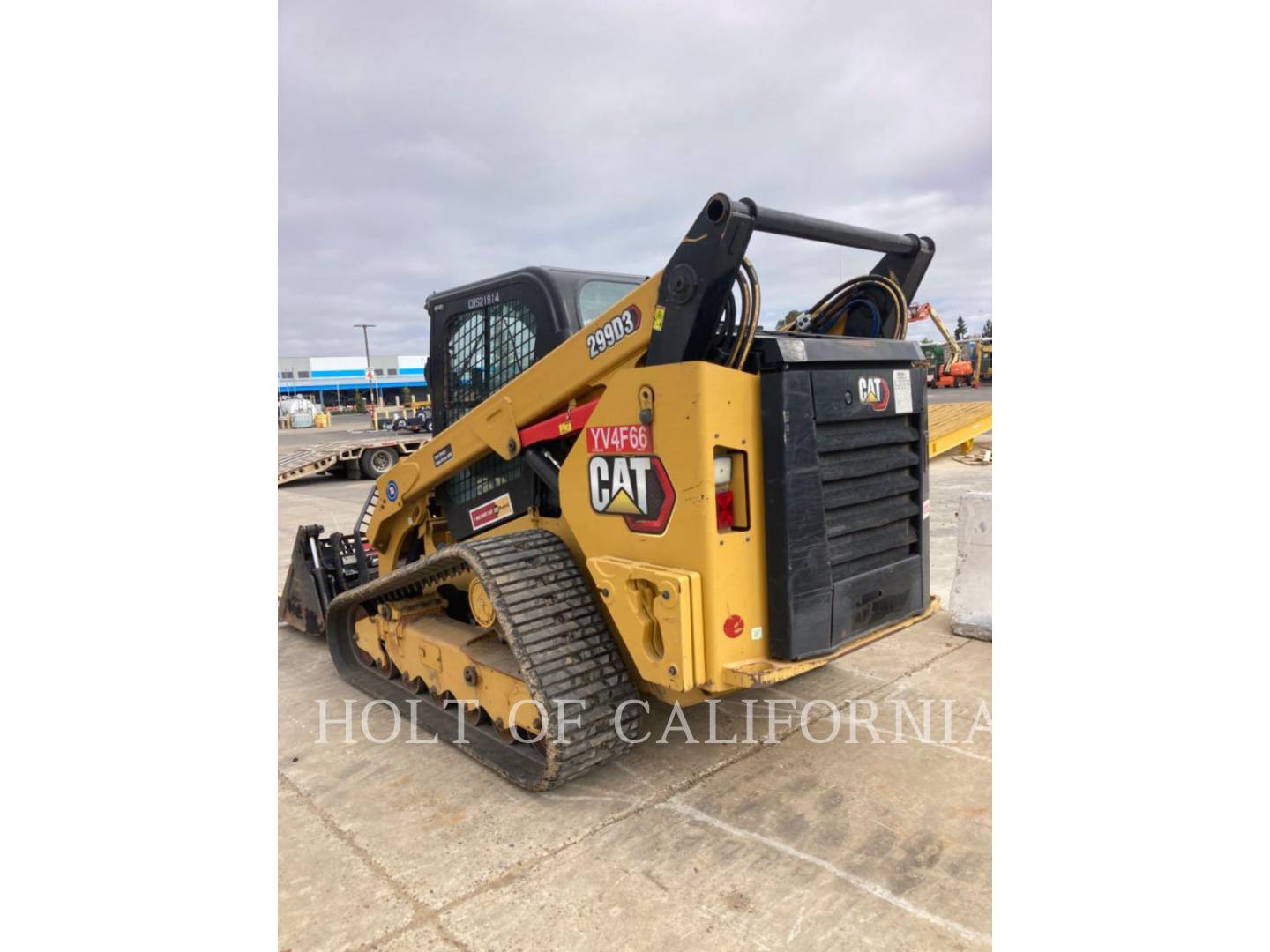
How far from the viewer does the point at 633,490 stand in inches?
123

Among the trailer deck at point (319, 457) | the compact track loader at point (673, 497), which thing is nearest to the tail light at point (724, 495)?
the compact track loader at point (673, 497)

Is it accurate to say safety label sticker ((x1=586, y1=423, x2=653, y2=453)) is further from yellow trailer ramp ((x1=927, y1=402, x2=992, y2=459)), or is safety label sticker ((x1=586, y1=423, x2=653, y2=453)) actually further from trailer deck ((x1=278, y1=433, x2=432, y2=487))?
trailer deck ((x1=278, y1=433, x2=432, y2=487))

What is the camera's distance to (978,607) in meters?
5.22

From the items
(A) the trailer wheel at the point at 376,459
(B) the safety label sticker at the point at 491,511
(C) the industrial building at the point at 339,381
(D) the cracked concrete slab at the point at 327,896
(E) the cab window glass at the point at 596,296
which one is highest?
(C) the industrial building at the point at 339,381

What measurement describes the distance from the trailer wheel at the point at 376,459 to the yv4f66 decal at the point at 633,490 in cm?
1520

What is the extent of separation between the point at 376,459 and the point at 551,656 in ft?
51.0

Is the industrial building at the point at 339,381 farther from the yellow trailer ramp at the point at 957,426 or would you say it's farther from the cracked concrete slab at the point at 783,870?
the cracked concrete slab at the point at 783,870

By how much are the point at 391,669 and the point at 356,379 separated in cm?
7855

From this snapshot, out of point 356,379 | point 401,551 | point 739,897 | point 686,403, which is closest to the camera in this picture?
point 739,897

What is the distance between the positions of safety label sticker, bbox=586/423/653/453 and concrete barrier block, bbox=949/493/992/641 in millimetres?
3206

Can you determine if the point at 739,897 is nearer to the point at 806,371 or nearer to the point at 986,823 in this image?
the point at 986,823

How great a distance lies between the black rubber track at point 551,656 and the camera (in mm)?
3199

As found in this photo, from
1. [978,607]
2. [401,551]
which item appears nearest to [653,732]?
[401,551]

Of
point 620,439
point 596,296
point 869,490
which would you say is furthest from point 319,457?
point 869,490
